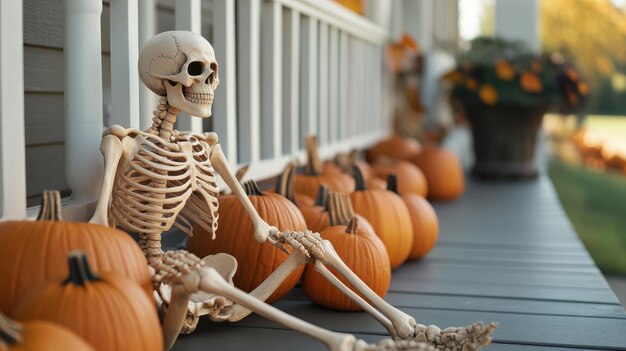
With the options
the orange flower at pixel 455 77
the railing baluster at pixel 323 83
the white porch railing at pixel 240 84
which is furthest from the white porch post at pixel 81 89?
the orange flower at pixel 455 77

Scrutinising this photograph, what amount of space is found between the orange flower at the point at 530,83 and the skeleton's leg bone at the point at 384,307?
3779 millimetres

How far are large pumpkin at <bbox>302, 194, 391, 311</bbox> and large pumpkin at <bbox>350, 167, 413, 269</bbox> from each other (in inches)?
15.2

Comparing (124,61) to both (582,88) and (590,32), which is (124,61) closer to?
(582,88)

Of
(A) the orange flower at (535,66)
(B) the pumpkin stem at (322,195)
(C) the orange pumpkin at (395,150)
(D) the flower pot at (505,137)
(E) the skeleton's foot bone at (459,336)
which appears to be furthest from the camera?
(D) the flower pot at (505,137)

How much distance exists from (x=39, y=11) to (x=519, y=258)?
1.81 metres

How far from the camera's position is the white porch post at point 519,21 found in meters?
6.30

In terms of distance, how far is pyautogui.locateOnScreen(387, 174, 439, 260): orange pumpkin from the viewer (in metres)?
2.70

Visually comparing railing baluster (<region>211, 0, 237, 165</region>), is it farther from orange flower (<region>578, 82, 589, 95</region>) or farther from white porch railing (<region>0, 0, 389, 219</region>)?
orange flower (<region>578, 82, 589, 95</region>)

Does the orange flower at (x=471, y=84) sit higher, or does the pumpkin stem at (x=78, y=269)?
the orange flower at (x=471, y=84)

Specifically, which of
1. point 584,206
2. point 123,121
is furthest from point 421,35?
point 584,206

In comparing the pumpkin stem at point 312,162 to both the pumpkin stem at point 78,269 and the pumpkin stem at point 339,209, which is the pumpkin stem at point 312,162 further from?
the pumpkin stem at point 78,269

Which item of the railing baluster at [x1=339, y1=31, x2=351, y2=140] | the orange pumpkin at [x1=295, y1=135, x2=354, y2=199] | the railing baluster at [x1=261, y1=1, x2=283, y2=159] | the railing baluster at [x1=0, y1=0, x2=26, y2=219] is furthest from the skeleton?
the railing baluster at [x1=339, y1=31, x2=351, y2=140]

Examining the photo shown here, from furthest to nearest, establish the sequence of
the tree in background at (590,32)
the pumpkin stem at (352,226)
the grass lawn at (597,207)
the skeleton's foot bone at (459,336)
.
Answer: the tree in background at (590,32) < the grass lawn at (597,207) < the pumpkin stem at (352,226) < the skeleton's foot bone at (459,336)

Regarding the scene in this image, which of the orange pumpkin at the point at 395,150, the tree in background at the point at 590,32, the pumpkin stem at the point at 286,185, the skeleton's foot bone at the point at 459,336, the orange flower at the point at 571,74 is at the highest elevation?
the tree in background at the point at 590,32
